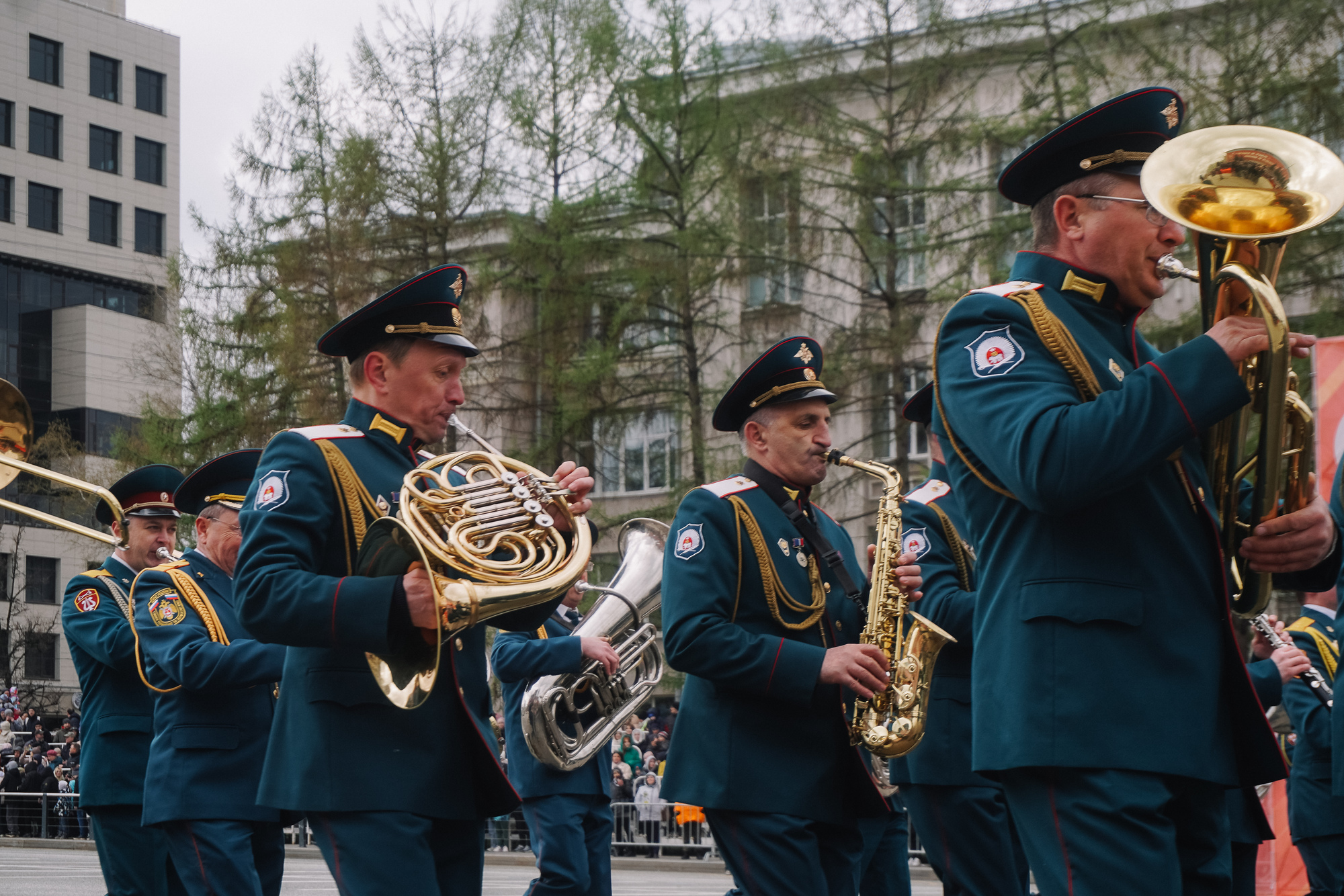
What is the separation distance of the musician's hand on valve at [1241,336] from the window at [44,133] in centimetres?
6461

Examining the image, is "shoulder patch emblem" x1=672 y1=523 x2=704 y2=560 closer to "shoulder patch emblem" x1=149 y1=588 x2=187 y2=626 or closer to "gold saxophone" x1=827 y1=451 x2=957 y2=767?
"gold saxophone" x1=827 y1=451 x2=957 y2=767

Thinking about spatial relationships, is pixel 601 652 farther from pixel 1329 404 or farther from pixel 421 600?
pixel 1329 404

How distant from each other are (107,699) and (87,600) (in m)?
0.51

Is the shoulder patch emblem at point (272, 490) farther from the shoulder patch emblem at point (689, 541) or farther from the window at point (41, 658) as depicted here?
the window at point (41, 658)

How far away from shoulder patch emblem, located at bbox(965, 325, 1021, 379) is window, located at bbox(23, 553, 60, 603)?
59.2 meters

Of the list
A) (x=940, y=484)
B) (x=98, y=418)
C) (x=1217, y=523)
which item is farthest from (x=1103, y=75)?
(x=98, y=418)

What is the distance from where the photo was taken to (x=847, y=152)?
24.1 m

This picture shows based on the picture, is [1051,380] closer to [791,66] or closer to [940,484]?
[940,484]

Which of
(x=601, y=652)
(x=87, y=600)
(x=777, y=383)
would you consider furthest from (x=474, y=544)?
(x=87, y=600)

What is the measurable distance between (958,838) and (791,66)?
19252 millimetres

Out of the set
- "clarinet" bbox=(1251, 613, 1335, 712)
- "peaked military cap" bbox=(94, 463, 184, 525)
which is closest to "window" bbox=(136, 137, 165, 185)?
"peaked military cap" bbox=(94, 463, 184, 525)

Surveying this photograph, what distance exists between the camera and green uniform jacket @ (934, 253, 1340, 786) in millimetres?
3309

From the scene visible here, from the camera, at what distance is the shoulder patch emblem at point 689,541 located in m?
5.74

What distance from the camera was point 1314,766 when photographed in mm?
7816
